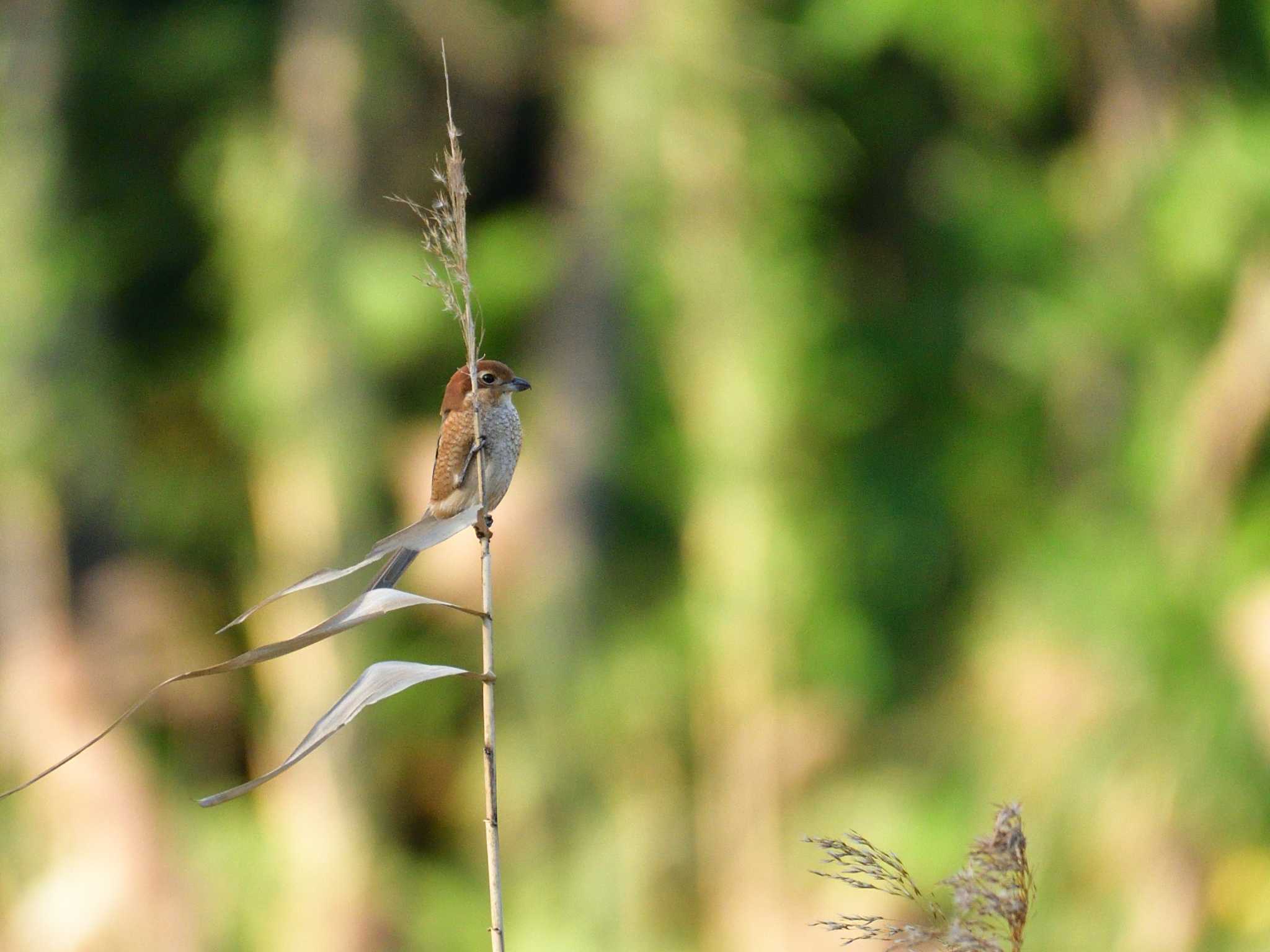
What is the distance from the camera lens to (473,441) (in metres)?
1.63

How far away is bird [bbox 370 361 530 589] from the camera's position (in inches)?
60.4

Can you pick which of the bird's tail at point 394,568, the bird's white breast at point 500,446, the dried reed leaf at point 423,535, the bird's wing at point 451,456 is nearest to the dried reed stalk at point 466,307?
the dried reed leaf at point 423,535

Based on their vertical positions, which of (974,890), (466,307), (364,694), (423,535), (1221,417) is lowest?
(974,890)

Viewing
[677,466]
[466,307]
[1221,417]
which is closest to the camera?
[466,307]

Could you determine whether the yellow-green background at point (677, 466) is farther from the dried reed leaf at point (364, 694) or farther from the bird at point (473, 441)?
the dried reed leaf at point (364, 694)

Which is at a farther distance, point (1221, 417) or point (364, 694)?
point (1221, 417)

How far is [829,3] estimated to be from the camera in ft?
21.4

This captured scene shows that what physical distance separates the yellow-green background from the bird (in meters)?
4.41

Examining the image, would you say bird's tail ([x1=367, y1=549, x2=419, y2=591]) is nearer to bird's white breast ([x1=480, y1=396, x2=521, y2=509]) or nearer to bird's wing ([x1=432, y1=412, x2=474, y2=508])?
bird's white breast ([x1=480, y1=396, x2=521, y2=509])

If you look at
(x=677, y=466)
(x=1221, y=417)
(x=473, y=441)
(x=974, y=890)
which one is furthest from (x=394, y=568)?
(x=1221, y=417)

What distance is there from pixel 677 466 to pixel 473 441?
4925mm

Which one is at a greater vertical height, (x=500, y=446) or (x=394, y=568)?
(x=500, y=446)

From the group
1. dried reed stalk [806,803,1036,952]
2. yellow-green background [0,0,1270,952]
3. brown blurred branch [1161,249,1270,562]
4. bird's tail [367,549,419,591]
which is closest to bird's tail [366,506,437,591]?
bird's tail [367,549,419,591]

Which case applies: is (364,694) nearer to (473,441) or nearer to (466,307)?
(466,307)
